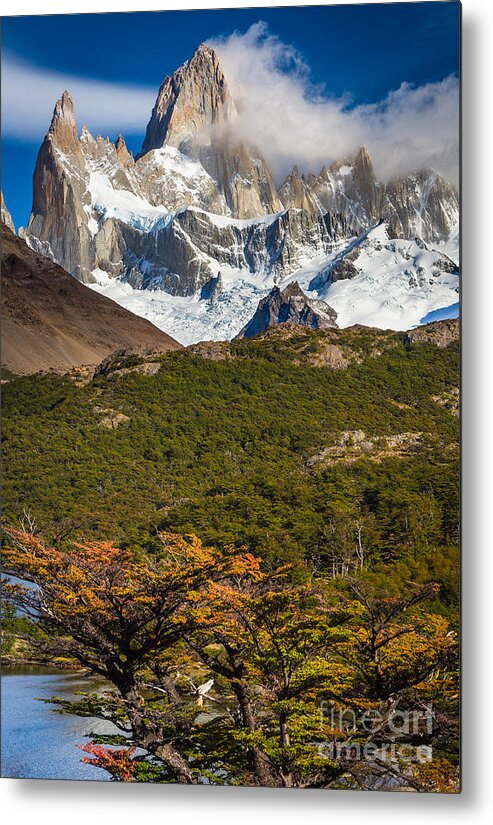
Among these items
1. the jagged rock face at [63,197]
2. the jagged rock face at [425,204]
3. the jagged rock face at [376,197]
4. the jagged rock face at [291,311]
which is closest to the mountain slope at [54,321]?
the jagged rock face at [63,197]

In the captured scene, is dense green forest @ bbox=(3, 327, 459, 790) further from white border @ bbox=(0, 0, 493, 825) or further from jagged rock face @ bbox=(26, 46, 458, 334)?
jagged rock face @ bbox=(26, 46, 458, 334)

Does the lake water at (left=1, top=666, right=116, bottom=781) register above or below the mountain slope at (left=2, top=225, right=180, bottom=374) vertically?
below

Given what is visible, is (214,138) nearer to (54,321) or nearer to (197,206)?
(197,206)

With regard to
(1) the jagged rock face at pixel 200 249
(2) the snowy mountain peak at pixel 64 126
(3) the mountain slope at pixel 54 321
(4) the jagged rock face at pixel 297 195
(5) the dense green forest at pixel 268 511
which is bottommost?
(5) the dense green forest at pixel 268 511

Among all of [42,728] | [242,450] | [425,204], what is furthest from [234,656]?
[425,204]

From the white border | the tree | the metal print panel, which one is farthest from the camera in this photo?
the metal print panel

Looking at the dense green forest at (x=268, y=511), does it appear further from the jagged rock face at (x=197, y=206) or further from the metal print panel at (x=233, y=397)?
the jagged rock face at (x=197, y=206)

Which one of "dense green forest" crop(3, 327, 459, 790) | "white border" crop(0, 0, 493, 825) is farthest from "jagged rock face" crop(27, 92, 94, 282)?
"white border" crop(0, 0, 493, 825)
